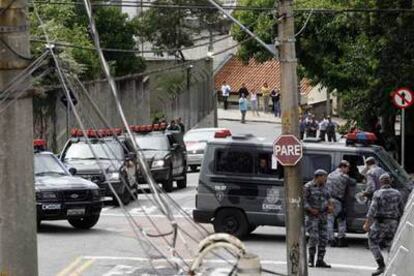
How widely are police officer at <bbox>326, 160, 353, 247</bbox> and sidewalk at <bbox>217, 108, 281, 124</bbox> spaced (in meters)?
35.0

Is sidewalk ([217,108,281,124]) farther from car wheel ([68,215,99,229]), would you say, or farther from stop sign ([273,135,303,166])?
stop sign ([273,135,303,166])

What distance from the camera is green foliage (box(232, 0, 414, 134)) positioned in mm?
27625

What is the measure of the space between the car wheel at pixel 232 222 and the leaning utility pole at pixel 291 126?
4.64 meters

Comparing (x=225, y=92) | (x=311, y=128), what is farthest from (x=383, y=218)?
(x=225, y=92)

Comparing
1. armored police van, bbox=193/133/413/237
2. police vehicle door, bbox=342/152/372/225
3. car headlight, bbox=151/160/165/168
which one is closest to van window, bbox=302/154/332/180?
armored police van, bbox=193/133/413/237

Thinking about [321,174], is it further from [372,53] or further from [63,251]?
[372,53]

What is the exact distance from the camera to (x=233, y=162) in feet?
66.2

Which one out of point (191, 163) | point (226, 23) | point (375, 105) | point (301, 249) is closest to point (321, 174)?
point (301, 249)

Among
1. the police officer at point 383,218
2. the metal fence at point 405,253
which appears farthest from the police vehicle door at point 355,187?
the metal fence at point 405,253

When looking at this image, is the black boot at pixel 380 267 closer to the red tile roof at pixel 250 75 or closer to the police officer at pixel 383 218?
the police officer at pixel 383 218

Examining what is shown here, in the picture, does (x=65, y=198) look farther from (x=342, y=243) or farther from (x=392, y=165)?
(x=392, y=165)

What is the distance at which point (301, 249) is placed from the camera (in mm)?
15219

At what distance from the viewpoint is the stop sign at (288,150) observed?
50.4 ft

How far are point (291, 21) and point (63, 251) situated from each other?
6.33 meters
